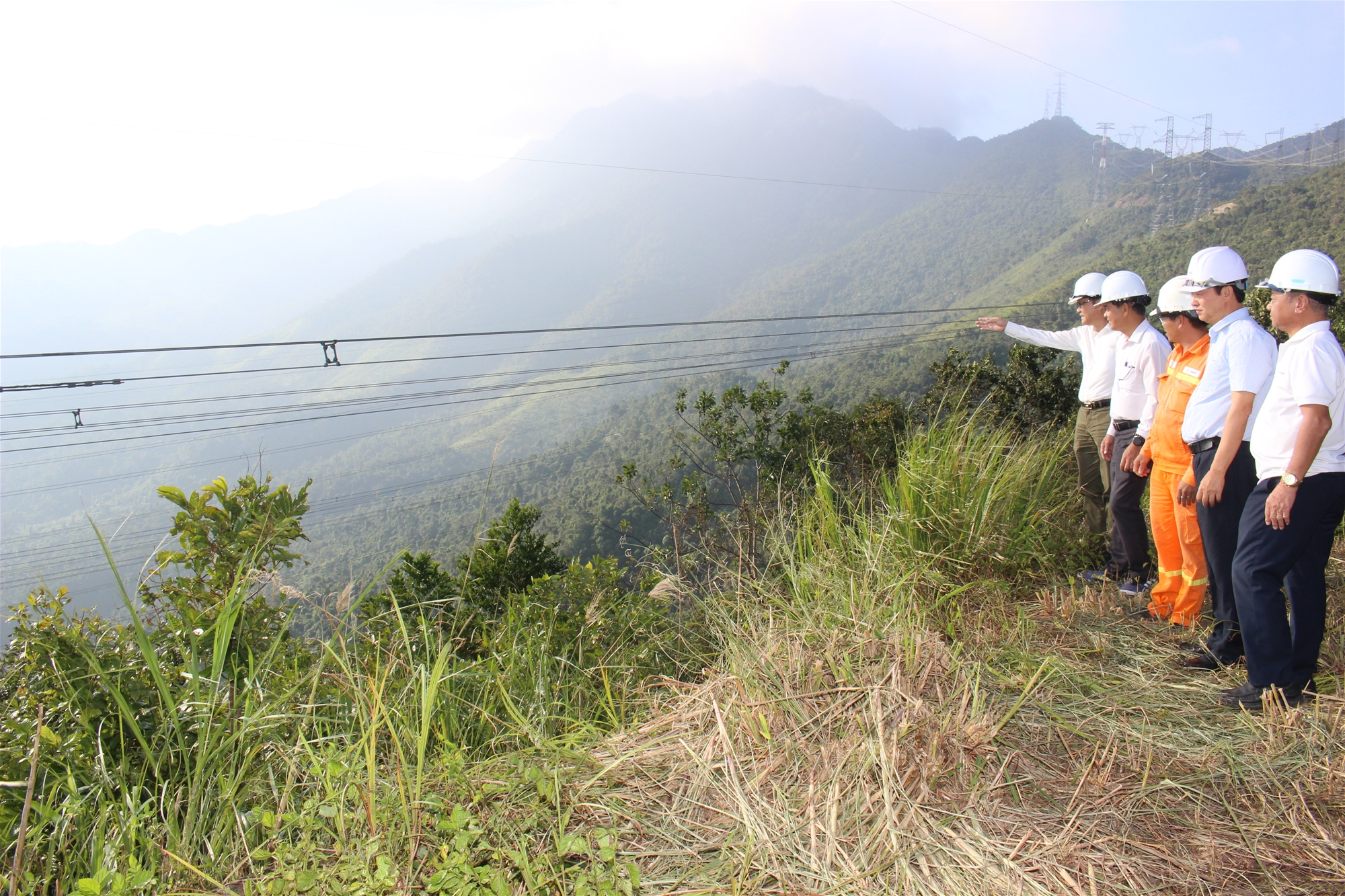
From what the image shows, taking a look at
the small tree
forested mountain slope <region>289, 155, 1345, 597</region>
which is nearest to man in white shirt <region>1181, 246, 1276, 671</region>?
the small tree

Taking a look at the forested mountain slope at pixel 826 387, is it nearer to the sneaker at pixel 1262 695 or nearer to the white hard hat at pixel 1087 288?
the white hard hat at pixel 1087 288

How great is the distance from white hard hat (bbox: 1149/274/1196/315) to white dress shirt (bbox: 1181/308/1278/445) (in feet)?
0.80

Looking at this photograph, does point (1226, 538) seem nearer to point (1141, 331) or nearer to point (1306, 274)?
point (1306, 274)

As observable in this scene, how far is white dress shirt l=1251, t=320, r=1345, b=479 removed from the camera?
2.09 m

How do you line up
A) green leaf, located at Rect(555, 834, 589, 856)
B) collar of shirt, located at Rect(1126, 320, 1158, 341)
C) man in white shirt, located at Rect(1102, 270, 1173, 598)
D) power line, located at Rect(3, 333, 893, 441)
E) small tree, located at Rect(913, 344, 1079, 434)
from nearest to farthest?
green leaf, located at Rect(555, 834, 589, 856) < man in white shirt, located at Rect(1102, 270, 1173, 598) < collar of shirt, located at Rect(1126, 320, 1158, 341) < small tree, located at Rect(913, 344, 1079, 434) < power line, located at Rect(3, 333, 893, 441)

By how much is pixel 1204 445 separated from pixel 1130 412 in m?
0.88

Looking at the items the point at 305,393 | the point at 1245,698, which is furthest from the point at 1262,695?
the point at 305,393

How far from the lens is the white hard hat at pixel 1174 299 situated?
2893mm

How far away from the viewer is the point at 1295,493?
214 centimetres

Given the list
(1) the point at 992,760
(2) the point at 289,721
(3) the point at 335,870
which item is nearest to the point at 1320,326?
(1) the point at 992,760

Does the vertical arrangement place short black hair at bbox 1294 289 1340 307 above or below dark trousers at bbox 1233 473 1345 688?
above

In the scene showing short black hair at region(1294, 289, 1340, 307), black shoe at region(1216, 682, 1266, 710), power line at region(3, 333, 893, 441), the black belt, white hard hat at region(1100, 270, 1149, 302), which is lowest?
power line at region(3, 333, 893, 441)

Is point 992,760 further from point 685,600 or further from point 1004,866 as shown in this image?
point 685,600

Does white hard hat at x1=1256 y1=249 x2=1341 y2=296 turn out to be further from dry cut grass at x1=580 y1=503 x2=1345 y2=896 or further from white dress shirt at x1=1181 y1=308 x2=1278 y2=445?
dry cut grass at x1=580 y1=503 x2=1345 y2=896
